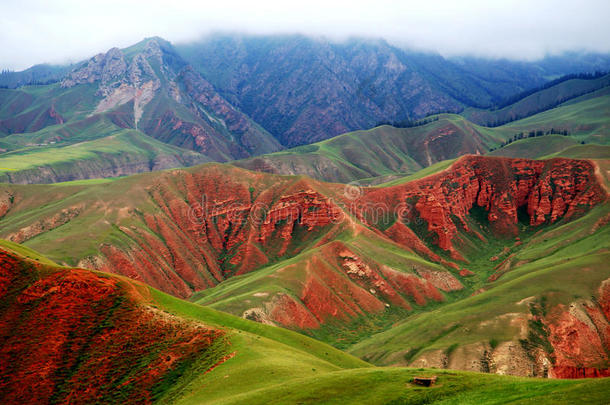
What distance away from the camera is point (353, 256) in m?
150

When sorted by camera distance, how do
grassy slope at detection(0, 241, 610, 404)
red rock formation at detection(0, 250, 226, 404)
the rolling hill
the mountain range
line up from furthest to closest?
the rolling hill, red rock formation at detection(0, 250, 226, 404), the mountain range, grassy slope at detection(0, 241, 610, 404)

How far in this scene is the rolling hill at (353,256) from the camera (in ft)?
336

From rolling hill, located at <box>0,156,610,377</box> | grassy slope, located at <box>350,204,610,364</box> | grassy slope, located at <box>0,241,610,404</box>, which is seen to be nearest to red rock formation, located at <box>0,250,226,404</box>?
grassy slope, located at <box>0,241,610,404</box>

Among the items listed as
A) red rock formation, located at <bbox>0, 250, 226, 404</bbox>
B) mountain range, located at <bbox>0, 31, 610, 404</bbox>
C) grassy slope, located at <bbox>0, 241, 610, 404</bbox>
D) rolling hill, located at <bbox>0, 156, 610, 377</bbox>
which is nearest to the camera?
grassy slope, located at <bbox>0, 241, 610, 404</bbox>

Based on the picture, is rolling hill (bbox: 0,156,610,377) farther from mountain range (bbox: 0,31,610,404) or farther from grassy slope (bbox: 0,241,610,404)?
grassy slope (bbox: 0,241,610,404)

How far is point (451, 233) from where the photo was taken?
192 meters

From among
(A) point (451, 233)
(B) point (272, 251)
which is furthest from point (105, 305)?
(A) point (451, 233)

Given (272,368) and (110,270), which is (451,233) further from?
(272,368)

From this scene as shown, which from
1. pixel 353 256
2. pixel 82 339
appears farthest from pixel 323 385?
pixel 353 256

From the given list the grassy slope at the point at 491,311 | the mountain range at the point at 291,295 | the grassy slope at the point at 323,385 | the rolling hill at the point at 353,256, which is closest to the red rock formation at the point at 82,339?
the mountain range at the point at 291,295

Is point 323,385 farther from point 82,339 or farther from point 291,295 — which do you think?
point 291,295

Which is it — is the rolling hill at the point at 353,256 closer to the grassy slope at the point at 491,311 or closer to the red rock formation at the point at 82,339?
the grassy slope at the point at 491,311

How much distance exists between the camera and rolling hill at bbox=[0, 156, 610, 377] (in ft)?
336

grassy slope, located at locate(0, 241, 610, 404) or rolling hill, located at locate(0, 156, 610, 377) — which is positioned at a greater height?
grassy slope, located at locate(0, 241, 610, 404)
